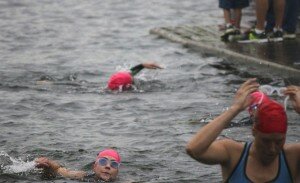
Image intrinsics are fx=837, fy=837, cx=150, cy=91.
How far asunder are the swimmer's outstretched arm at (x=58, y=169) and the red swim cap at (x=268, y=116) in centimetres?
426

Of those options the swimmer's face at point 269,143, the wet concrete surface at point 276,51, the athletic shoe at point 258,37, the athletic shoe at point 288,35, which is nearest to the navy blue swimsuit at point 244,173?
the swimmer's face at point 269,143

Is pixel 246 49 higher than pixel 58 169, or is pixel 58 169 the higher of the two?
pixel 58 169

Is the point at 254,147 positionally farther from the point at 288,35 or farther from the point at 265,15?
the point at 288,35

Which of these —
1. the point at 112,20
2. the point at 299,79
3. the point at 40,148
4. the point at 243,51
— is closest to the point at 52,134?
the point at 40,148

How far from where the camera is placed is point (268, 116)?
599cm

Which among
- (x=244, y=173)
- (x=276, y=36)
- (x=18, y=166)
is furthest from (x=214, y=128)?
(x=276, y=36)

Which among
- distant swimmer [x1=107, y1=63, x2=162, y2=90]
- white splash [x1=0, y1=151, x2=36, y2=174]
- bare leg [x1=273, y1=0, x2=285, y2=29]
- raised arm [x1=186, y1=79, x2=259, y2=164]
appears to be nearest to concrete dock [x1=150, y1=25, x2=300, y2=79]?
bare leg [x1=273, y1=0, x2=285, y2=29]

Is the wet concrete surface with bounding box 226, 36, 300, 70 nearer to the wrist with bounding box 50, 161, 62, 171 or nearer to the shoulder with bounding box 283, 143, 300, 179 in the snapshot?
the wrist with bounding box 50, 161, 62, 171

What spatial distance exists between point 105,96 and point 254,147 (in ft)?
27.8

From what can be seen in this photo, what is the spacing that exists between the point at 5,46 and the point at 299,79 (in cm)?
816

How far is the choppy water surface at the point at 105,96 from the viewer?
10.8m

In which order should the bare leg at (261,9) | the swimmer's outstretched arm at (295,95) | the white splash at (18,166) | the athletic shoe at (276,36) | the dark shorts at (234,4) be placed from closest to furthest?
the swimmer's outstretched arm at (295,95)
the white splash at (18,166)
the bare leg at (261,9)
the athletic shoe at (276,36)
the dark shorts at (234,4)

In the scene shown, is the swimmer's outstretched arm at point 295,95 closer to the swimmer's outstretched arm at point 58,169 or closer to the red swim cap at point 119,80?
the swimmer's outstretched arm at point 58,169

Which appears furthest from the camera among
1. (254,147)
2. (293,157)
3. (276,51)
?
(276,51)
